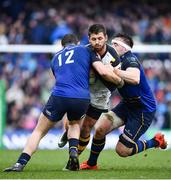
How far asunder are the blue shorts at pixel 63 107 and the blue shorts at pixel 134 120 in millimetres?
1107

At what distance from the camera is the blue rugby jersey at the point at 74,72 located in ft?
37.2

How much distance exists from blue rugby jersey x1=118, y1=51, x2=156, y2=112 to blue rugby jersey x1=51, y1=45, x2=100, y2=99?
779 millimetres

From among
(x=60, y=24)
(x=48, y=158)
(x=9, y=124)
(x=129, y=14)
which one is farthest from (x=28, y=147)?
(x=129, y=14)

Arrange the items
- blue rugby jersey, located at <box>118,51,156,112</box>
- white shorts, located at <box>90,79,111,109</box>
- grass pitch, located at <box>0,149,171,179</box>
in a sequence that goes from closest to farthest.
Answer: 1. grass pitch, located at <box>0,149,171,179</box>
2. blue rugby jersey, located at <box>118,51,156,112</box>
3. white shorts, located at <box>90,79,111,109</box>

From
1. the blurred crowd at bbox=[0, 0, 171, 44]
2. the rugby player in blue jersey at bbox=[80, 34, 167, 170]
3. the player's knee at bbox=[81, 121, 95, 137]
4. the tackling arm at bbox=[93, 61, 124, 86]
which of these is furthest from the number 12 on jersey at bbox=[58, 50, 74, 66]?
the blurred crowd at bbox=[0, 0, 171, 44]

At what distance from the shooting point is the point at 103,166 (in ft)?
43.2

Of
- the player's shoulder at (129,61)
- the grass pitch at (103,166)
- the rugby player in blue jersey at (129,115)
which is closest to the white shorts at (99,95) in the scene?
the rugby player in blue jersey at (129,115)

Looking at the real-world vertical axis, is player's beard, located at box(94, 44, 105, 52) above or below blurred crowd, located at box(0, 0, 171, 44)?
above

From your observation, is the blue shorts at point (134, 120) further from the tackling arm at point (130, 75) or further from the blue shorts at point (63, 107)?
the blue shorts at point (63, 107)

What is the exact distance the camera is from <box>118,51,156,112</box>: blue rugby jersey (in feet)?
39.5

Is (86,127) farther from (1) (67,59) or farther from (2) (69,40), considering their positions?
(1) (67,59)

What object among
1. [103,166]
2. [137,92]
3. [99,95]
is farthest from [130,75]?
[103,166]

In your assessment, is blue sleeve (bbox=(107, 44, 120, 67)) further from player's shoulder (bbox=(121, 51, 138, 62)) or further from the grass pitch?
the grass pitch

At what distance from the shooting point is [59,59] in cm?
1149
